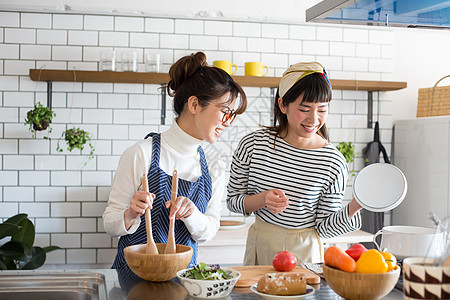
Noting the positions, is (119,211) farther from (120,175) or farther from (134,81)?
(134,81)

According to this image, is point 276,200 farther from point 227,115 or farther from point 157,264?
point 157,264

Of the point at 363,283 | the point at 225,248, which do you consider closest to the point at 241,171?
the point at 363,283

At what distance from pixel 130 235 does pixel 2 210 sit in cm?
219

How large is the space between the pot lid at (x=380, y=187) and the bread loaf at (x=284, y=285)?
39 centimetres

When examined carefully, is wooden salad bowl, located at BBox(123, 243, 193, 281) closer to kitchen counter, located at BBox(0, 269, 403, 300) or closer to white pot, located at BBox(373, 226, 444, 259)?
kitchen counter, located at BBox(0, 269, 403, 300)

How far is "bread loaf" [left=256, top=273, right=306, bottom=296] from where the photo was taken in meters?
1.45

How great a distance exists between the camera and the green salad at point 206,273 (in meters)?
1.47

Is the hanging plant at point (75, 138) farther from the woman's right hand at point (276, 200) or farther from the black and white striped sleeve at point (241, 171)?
the woman's right hand at point (276, 200)

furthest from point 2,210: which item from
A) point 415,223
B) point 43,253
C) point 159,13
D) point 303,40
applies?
point 415,223

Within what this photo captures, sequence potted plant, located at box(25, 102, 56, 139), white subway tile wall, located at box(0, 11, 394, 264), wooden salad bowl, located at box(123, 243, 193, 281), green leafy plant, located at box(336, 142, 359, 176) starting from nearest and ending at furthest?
wooden salad bowl, located at box(123, 243, 193, 281), potted plant, located at box(25, 102, 56, 139), white subway tile wall, located at box(0, 11, 394, 264), green leafy plant, located at box(336, 142, 359, 176)

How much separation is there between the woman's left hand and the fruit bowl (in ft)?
1.68

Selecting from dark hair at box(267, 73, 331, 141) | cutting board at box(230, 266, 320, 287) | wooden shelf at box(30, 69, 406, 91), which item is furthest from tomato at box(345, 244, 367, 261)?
wooden shelf at box(30, 69, 406, 91)

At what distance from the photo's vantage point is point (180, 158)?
2033mm

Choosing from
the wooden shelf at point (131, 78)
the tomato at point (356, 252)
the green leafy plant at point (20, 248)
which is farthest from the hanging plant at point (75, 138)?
the tomato at point (356, 252)
